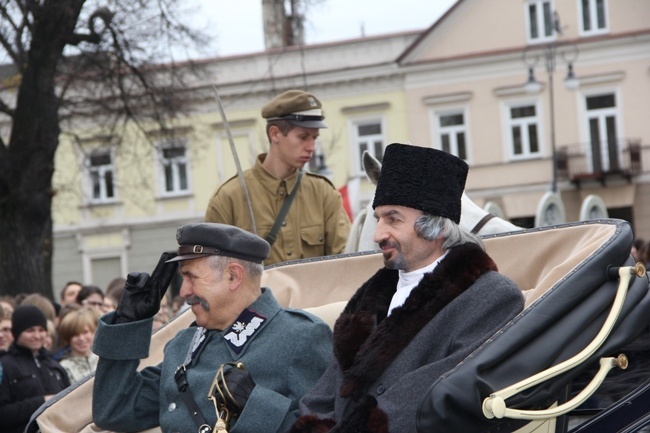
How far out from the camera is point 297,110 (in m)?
5.98

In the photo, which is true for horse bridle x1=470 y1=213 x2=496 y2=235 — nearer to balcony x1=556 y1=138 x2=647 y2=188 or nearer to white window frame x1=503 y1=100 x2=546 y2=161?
balcony x1=556 y1=138 x2=647 y2=188

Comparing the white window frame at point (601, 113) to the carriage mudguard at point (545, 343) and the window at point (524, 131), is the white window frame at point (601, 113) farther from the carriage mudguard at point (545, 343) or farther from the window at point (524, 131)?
the carriage mudguard at point (545, 343)

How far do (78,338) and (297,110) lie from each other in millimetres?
2693

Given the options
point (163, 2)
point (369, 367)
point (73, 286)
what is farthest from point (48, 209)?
point (369, 367)

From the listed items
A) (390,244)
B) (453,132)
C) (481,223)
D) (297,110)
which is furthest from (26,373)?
(453,132)

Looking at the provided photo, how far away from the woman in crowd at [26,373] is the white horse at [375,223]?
207cm

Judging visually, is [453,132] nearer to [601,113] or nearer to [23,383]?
[601,113]

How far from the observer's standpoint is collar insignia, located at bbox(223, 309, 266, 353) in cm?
453

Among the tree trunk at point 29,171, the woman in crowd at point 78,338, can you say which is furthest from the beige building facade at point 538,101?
the woman in crowd at point 78,338

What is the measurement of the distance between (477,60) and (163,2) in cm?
1560

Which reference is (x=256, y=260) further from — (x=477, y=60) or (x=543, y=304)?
(x=477, y=60)

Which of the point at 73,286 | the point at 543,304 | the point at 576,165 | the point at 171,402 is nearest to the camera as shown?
the point at 543,304

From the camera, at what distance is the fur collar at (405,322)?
385 cm

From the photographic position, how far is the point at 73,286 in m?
10.9
